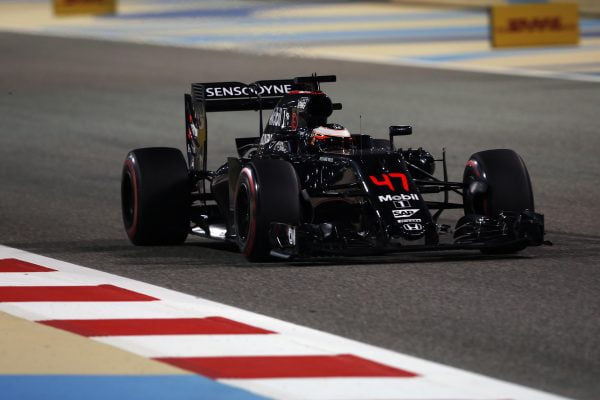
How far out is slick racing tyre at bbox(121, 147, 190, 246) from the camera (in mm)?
10328

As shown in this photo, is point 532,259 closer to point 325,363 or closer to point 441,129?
point 325,363

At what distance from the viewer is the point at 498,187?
9.80 meters

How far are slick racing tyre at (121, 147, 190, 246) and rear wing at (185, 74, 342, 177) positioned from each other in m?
0.44

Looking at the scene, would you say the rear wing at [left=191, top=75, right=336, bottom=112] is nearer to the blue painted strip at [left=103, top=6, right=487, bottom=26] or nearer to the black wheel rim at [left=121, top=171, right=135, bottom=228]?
the black wheel rim at [left=121, top=171, right=135, bottom=228]

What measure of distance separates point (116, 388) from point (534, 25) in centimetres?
2017

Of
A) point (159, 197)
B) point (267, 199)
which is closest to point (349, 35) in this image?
point (159, 197)

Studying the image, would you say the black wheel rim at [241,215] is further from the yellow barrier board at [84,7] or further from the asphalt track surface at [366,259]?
the yellow barrier board at [84,7]

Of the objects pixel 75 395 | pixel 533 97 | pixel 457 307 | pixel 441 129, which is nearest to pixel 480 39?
pixel 533 97

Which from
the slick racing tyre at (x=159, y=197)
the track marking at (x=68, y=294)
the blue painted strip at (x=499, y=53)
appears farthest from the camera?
the blue painted strip at (x=499, y=53)

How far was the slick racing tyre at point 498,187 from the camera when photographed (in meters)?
9.77

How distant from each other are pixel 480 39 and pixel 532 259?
1864 centimetres

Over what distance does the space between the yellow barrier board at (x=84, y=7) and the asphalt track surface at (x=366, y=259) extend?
824 cm

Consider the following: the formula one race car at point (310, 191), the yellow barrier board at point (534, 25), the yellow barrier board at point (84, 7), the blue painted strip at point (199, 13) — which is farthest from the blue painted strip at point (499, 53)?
the formula one race car at point (310, 191)

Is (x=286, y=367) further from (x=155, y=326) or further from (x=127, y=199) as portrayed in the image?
(x=127, y=199)
